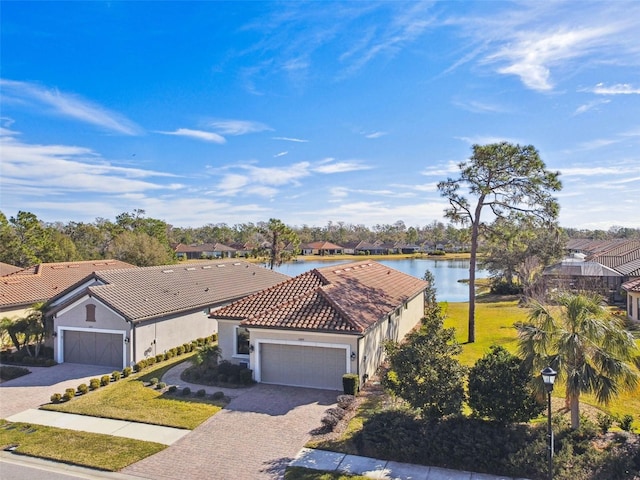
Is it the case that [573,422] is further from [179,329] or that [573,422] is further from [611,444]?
[179,329]

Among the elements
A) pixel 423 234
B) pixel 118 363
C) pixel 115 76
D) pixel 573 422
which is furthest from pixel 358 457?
pixel 423 234

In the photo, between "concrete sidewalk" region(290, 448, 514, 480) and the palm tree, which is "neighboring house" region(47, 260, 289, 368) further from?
the palm tree

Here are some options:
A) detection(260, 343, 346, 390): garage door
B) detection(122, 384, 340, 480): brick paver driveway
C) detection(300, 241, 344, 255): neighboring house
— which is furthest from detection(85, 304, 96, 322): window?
detection(300, 241, 344, 255): neighboring house

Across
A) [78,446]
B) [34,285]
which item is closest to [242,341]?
[78,446]

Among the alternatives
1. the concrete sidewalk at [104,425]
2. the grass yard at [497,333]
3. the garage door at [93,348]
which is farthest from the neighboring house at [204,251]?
the concrete sidewalk at [104,425]

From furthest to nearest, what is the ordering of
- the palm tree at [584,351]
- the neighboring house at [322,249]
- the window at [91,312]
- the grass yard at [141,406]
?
the neighboring house at [322,249] → the window at [91,312] → the grass yard at [141,406] → the palm tree at [584,351]

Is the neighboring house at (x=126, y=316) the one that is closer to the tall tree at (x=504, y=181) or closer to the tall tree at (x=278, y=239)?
the tall tree at (x=504, y=181)
